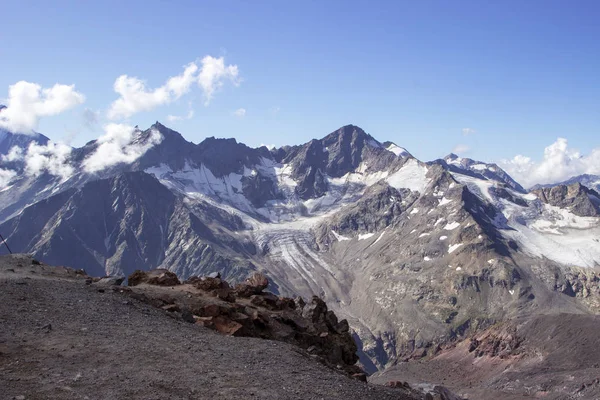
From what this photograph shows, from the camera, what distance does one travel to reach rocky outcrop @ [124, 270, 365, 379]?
31.8 m

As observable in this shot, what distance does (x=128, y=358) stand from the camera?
2148cm

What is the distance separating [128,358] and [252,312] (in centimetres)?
1412

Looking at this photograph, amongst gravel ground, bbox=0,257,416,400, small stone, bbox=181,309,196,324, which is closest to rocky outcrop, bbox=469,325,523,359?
small stone, bbox=181,309,196,324

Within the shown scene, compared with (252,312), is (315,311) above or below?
below

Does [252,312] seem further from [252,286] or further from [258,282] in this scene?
[258,282]

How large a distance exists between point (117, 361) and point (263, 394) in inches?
235

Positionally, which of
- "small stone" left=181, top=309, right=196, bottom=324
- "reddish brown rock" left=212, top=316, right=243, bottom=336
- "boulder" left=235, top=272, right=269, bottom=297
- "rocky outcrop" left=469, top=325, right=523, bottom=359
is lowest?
"rocky outcrop" left=469, top=325, right=523, bottom=359

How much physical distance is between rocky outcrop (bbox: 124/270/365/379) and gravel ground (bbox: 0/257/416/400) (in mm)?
2819

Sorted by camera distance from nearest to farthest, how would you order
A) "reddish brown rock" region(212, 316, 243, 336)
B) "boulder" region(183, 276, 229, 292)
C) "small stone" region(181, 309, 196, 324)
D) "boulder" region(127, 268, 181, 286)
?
"reddish brown rock" region(212, 316, 243, 336)
"small stone" region(181, 309, 196, 324)
"boulder" region(183, 276, 229, 292)
"boulder" region(127, 268, 181, 286)

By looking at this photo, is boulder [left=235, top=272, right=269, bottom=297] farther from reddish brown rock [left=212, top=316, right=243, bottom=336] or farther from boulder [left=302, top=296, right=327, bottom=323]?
reddish brown rock [left=212, top=316, right=243, bottom=336]

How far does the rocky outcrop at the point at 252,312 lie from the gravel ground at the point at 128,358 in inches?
111

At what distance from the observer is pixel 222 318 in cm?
3130

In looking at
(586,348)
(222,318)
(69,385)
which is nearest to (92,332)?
(69,385)

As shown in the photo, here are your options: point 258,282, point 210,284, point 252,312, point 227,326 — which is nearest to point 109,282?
point 210,284
